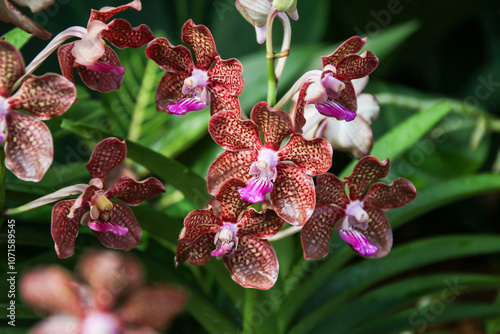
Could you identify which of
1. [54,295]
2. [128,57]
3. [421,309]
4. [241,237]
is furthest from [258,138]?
[128,57]

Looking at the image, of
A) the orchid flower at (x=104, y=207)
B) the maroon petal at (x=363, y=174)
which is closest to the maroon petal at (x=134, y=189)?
the orchid flower at (x=104, y=207)

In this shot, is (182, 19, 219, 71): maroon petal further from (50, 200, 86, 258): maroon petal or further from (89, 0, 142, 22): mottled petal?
(50, 200, 86, 258): maroon petal

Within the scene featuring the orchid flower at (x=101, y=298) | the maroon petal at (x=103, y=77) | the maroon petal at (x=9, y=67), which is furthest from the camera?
the maroon petal at (x=103, y=77)

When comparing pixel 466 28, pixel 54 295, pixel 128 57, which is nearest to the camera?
pixel 54 295

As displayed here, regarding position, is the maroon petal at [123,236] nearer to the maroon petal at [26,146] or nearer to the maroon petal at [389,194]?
the maroon petal at [26,146]

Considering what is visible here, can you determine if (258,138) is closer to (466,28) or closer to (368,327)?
(368,327)

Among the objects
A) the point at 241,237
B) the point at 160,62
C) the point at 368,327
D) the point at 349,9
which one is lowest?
the point at 368,327

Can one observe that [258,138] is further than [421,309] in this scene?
No
